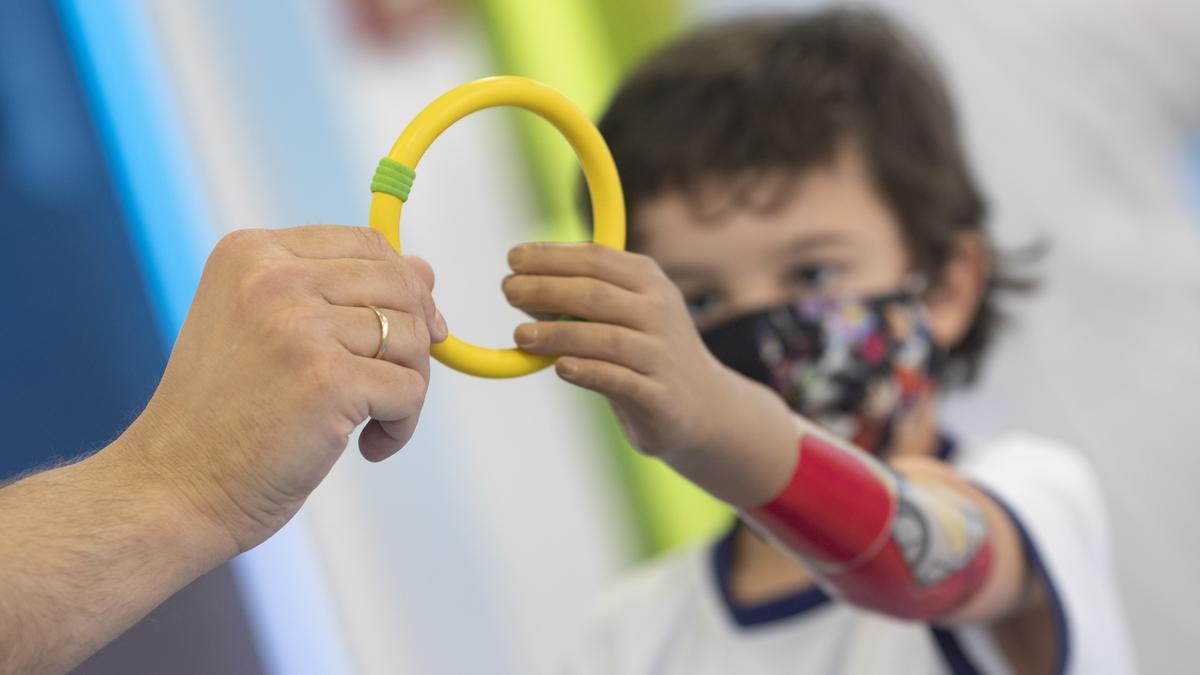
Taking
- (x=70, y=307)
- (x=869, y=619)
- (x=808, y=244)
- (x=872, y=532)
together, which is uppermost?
(x=70, y=307)

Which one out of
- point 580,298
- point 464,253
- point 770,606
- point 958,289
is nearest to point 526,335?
point 580,298

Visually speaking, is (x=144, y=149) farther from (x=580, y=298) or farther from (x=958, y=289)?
(x=958, y=289)

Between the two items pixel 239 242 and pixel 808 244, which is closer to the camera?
pixel 239 242

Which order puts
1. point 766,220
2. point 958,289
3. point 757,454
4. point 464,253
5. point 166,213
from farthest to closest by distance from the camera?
point 464,253
point 958,289
point 766,220
point 166,213
point 757,454

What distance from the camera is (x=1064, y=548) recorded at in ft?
2.54

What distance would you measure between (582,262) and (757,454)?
126mm

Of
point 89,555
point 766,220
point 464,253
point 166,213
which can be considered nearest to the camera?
point 89,555

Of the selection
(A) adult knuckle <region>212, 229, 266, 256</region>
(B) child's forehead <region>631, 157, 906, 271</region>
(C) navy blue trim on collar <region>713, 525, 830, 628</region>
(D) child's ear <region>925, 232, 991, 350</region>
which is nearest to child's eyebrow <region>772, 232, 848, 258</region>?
(B) child's forehead <region>631, 157, 906, 271</region>

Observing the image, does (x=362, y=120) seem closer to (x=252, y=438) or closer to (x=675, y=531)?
(x=675, y=531)

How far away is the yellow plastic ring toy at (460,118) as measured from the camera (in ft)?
1.52

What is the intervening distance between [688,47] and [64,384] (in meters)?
0.57

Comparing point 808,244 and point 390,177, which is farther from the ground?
point 390,177

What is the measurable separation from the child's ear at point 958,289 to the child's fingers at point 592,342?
53 centimetres

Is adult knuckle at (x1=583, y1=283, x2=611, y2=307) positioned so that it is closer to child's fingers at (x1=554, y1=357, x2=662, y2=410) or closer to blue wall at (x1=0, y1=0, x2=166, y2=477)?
child's fingers at (x1=554, y1=357, x2=662, y2=410)
